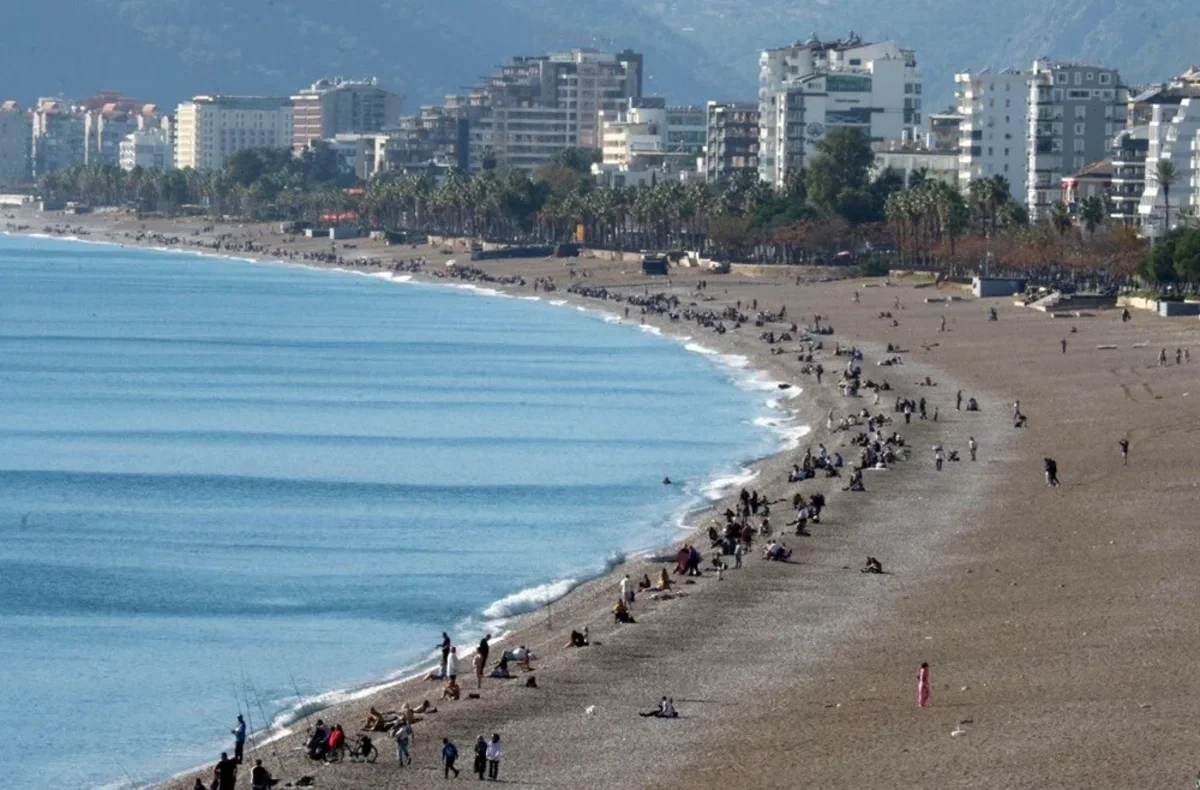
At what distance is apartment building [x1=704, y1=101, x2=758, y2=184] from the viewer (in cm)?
17912

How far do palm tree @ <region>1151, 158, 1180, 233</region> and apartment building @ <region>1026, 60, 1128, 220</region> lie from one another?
24853 mm

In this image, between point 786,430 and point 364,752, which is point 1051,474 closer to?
point 786,430

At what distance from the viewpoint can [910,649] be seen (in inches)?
1267

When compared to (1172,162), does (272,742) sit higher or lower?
lower

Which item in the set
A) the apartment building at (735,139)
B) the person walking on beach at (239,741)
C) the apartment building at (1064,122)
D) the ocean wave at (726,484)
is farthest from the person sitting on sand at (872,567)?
the apartment building at (735,139)

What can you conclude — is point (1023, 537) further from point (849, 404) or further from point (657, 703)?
point (849, 404)

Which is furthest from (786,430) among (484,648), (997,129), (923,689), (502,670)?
(997,129)

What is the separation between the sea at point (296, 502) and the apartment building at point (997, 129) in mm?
46910

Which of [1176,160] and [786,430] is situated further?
[1176,160]

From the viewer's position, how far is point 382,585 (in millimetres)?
40844

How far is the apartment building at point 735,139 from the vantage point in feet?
588

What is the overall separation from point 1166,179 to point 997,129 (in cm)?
3904

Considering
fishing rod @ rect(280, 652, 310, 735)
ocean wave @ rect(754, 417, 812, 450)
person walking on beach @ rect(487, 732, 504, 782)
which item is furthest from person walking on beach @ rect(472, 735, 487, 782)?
ocean wave @ rect(754, 417, 812, 450)

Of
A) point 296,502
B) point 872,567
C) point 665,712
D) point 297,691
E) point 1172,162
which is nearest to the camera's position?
point 665,712
